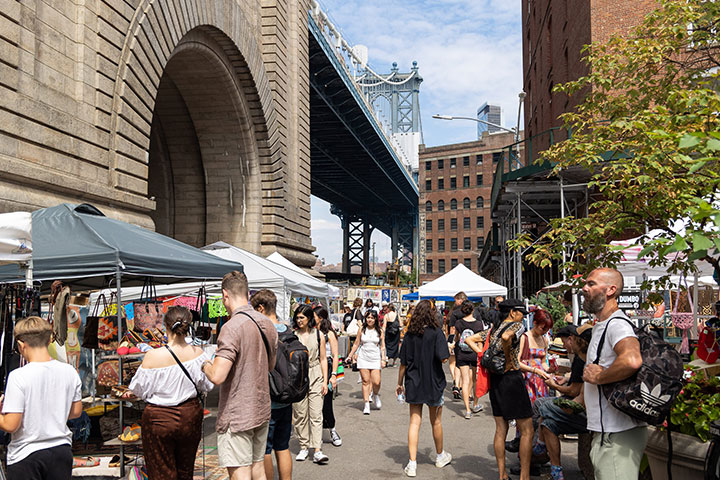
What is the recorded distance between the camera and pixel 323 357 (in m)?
8.20

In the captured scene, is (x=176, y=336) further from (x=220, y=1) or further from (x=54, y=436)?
(x=220, y=1)

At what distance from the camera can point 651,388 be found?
401cm

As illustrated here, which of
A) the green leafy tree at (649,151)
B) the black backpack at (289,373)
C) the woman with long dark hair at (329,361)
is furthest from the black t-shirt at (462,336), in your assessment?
the black backpack at (289,373)

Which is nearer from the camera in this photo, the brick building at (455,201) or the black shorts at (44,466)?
the black shorts at (44,466)

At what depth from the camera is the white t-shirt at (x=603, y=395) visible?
418 cm

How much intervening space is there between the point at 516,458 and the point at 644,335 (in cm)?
405

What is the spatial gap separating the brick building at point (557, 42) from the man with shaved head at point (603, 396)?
36.7ft

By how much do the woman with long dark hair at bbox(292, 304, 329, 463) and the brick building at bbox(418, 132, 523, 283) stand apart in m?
85.9

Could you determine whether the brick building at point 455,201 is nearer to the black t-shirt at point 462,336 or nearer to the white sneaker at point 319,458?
the black t-shirt at point 462,336

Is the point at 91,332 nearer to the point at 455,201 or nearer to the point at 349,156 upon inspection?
the point at 349,156

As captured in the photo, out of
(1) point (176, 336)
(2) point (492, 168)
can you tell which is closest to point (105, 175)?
(1) point (176, 336)

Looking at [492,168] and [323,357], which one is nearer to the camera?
[323,357]

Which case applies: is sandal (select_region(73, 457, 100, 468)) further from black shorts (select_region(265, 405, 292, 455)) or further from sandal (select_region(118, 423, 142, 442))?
black shorts (select_region(265, 405, 292, 455))

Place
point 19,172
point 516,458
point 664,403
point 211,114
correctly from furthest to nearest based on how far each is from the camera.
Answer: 1. point 211,114
2. point 19,172
3. point 516,458
4. point 664,403
